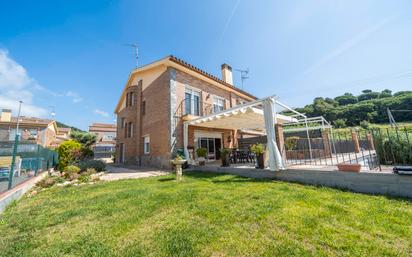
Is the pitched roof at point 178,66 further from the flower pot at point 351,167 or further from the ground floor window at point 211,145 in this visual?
the flower pot at point 351,167

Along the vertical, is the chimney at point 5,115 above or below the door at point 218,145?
above

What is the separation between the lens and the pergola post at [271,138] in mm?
7395

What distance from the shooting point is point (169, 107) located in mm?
12852

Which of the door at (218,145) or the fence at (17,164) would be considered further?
the door at (218,145)

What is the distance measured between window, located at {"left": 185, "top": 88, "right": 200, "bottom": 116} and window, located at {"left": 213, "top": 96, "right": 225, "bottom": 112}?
2.10 metres

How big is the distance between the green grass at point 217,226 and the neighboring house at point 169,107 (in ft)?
25.7

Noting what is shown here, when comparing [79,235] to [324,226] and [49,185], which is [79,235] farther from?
[49,185]

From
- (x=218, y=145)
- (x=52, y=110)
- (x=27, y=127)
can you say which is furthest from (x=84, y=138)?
(x=218, y=145)

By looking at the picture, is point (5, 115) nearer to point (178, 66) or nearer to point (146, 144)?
point (146, 144)

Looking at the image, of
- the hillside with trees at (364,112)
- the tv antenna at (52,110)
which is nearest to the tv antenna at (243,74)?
the hillside with trees at (364,112)

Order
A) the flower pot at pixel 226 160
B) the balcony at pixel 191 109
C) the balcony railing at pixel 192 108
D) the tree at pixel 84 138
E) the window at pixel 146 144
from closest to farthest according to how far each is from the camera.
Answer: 1. the flower pot at pixel 226 160
2. the balcony at pixel 191 109
3. the balcony railing at pixel 192 108
4. the window at pixel 146 144
5. the tree at pixel 84 138

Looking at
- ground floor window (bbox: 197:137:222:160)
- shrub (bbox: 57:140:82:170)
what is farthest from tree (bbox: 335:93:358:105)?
shrub (bbox: 57:140:82:170)

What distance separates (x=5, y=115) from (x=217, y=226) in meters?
46.3

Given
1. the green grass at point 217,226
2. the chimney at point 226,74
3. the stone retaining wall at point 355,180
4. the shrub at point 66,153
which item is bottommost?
the green grass at point 217,226
